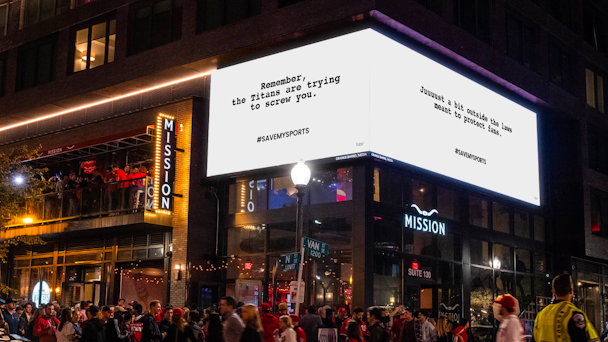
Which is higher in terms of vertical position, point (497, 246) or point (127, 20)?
point (127, 20)

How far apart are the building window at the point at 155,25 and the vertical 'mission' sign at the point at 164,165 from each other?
4.48 metres

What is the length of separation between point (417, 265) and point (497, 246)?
21.7ft

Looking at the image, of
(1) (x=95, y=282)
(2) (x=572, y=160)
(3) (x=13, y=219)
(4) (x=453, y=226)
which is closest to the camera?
(4) (x=453, y=226)

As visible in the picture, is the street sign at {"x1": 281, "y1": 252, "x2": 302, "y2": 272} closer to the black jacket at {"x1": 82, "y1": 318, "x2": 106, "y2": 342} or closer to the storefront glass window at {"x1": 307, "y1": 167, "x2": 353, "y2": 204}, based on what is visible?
the black jacket at {"x1": 82, "y1": 318, "x2": 106, "y2": 342}

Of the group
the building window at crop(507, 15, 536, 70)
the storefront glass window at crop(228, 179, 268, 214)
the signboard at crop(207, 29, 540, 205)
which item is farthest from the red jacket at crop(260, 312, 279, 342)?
the building window at crop(507, 15, 536, 70)

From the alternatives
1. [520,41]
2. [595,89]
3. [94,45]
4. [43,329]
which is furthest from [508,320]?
[595,89]

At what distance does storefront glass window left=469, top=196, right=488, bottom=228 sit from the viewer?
97.7ft

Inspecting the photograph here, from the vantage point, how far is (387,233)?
25.0m

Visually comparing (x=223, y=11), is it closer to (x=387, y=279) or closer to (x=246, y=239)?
(x=246, y=239)

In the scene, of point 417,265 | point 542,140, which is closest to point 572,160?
point 542,140

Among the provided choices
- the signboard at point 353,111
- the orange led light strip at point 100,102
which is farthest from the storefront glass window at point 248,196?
the orange led light strip at point 100,102

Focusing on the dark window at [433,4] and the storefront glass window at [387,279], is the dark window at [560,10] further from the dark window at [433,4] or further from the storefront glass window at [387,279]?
the storefront glass window at [387,279]

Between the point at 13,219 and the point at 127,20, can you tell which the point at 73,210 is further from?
the point at 127,20

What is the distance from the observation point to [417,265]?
26016 mm
